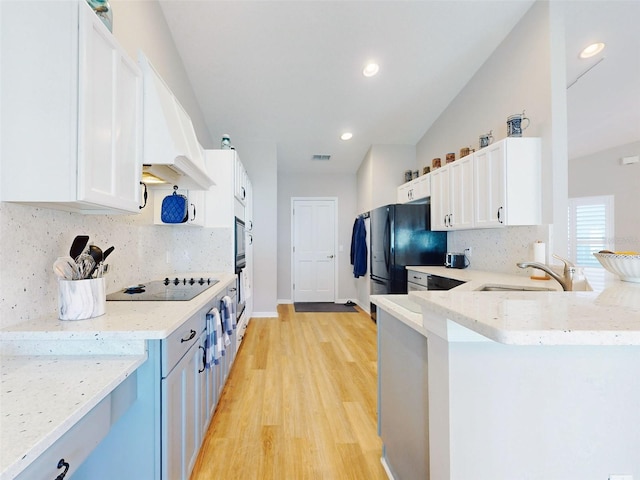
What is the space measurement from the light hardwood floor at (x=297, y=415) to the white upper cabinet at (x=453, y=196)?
1700mm

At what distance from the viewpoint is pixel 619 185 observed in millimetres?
4832

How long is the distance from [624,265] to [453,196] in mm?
2048

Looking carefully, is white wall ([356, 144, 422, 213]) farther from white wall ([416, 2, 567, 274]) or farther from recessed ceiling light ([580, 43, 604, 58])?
recessed ceiling light ([580, 43, 604, 58])

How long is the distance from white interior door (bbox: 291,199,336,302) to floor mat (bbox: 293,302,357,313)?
0.61 feet

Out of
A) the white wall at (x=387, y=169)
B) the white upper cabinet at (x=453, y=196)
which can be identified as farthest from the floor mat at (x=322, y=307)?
the white upper cabinet at (x=453, y=196)

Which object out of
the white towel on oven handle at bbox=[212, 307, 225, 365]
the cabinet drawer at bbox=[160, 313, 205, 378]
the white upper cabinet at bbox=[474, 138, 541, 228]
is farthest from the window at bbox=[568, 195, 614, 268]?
the cabinet drawer at bbox=[160, 313, 205, 378]

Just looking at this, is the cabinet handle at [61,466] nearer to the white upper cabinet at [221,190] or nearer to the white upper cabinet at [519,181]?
the white upper cabinet at [221,190]

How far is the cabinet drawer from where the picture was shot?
115 centimetres

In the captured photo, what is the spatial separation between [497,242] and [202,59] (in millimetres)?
3550

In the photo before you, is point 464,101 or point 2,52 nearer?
point 2,52

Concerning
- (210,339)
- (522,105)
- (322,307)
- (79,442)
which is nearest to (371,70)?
(522,105)

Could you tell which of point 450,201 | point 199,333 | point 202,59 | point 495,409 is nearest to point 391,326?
point 495,409

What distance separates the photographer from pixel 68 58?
39.2 inches

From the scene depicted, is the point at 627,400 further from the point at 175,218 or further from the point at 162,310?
the point at 175,218
